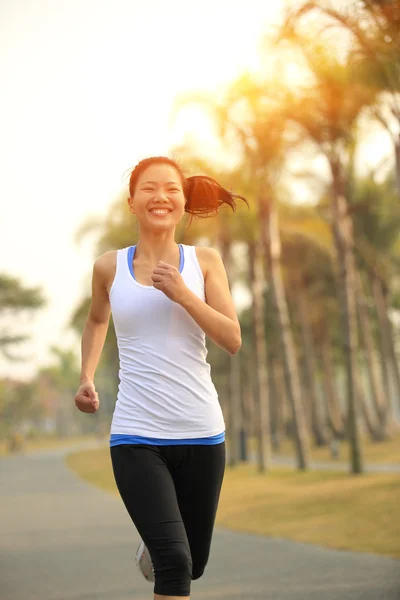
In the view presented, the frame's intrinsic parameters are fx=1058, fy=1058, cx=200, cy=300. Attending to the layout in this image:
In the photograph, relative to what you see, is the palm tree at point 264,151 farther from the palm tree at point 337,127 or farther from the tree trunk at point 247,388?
the tree trunk at point 247,388

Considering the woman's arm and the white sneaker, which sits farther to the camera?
the white sneaker

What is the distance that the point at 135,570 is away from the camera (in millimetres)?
8992

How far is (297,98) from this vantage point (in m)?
20.4

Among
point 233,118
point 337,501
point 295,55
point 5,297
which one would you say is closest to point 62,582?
point 337,501

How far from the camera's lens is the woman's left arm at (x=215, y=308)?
3.48m

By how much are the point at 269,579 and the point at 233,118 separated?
17.1m

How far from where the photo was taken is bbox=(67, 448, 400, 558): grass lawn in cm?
1113

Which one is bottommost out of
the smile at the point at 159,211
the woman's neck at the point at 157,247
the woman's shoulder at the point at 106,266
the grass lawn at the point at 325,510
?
the grass lawn at the point at 325,510

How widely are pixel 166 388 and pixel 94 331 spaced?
0.65 metres

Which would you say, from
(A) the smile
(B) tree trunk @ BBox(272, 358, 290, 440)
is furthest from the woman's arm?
(B) tree trunk @ BBox(272, 358, 290, 440)

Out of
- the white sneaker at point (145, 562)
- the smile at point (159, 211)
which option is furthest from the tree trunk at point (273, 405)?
the smile at point (159, 211)

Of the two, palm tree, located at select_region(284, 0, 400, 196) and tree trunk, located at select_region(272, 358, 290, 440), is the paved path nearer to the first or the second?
palm tree, located at select_region(284, 0, 400, 196)

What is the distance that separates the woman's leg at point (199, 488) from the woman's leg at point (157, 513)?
0.09m

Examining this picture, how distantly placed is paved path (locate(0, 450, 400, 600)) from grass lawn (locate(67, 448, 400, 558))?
615 millimetres
